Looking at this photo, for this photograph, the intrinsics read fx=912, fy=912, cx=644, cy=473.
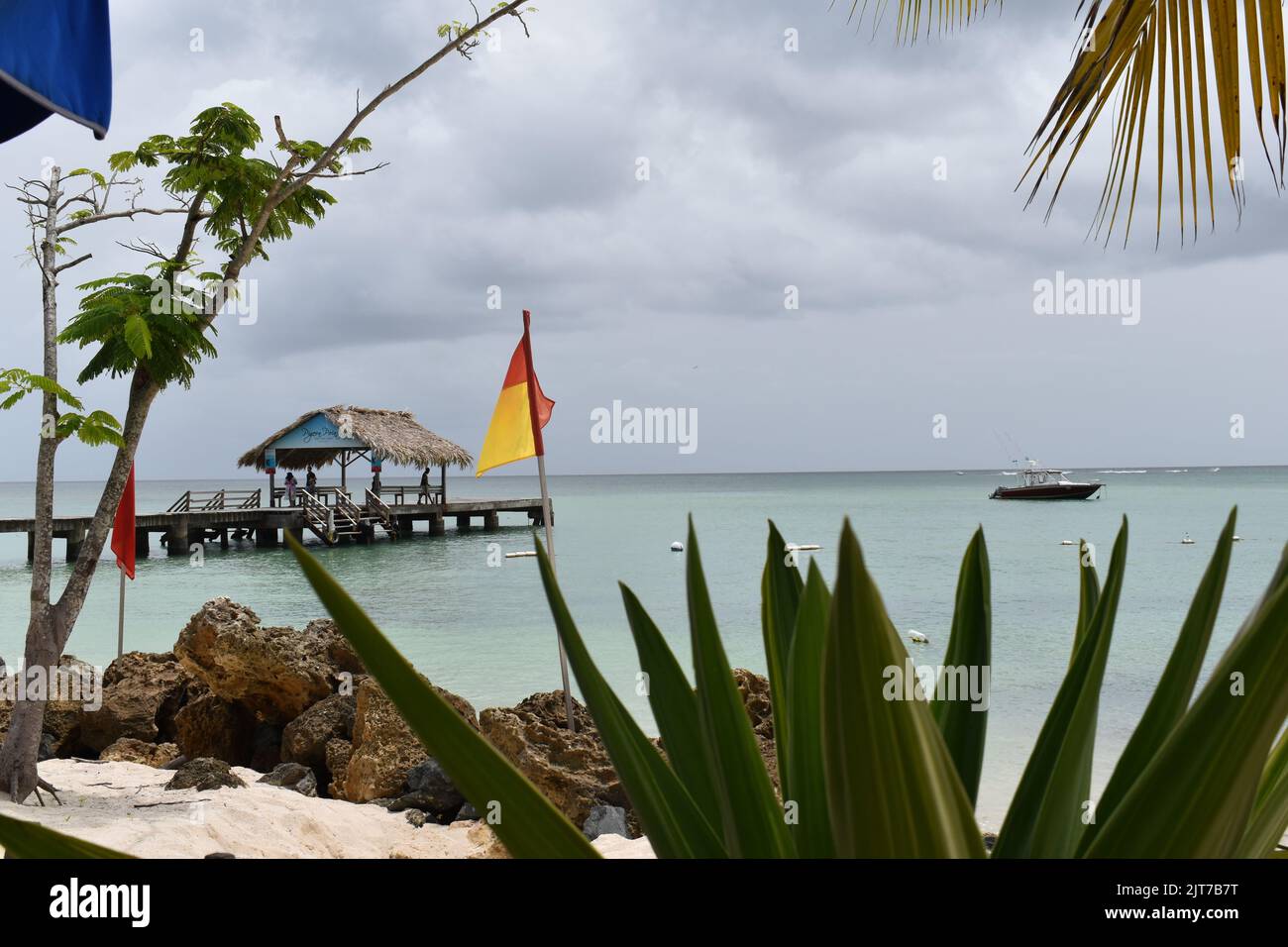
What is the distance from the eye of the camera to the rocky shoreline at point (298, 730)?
176 inches

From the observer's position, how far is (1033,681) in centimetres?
970

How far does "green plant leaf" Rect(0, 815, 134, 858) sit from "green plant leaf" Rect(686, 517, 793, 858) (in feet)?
1.05

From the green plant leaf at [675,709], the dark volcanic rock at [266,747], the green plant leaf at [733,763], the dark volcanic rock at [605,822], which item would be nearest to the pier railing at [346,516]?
the dark volcanic rock at [266,747]

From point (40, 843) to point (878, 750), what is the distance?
1.32ft

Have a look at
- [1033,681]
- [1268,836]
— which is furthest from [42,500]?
[1033,681]

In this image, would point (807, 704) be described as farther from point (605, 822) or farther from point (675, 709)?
point (605, 822)

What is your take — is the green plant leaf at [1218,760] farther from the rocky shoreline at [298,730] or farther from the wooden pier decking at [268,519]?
the wooden pier decking at [268,519]

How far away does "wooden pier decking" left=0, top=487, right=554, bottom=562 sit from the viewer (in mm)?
22703

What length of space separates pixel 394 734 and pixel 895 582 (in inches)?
596

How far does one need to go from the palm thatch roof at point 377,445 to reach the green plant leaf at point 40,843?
22849 millimetres

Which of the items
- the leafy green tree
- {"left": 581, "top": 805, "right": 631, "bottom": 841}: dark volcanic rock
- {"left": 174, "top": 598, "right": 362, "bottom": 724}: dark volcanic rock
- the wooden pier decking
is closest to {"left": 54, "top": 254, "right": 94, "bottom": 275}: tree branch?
the leafy green tree

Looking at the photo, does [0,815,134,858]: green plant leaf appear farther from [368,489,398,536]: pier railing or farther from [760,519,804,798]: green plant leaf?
[368,489,398,536]: pier railing

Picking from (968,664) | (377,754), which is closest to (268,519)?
(377,754)

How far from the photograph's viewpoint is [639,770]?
22.7 inches
